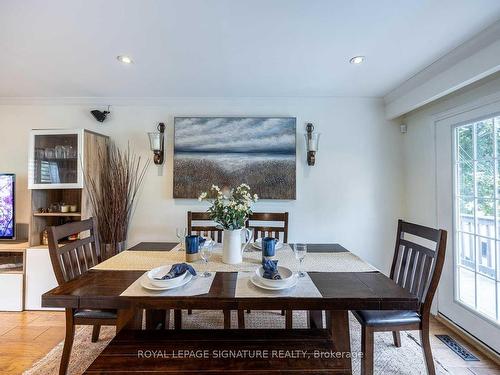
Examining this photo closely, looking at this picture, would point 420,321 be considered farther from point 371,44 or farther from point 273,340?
point 371,44

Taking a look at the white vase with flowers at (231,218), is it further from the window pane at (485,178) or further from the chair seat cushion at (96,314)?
the window pane at (485,178)

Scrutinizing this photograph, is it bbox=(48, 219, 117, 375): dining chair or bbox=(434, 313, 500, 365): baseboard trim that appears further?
bbox=(434, 313, 500, 365): baseboard trim

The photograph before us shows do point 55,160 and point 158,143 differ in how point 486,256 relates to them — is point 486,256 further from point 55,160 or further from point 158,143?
point 55,160

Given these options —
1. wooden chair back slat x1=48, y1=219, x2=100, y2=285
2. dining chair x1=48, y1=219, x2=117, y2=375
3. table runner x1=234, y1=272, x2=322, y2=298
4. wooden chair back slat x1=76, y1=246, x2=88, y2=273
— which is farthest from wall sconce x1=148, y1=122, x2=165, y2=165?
table runner x1=234, y1=272, x2=322, y2=298

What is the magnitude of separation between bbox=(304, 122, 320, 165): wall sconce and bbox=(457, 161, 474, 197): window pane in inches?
51.1

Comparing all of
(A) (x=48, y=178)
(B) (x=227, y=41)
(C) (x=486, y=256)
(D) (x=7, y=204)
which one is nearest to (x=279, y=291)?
(B) (x=227, y=41)

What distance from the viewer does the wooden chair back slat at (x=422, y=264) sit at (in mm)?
1477

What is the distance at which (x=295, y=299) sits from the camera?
1.17m

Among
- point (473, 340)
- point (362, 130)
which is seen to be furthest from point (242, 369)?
point (362, 130)

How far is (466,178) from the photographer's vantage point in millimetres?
2191

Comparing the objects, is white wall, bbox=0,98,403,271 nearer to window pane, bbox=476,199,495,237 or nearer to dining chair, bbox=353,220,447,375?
window pane, bbox=476,199,495,237

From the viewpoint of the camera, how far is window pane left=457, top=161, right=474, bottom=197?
7.01 feet

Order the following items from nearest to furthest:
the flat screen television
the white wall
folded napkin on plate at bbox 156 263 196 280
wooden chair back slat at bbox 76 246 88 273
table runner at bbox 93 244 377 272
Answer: folded napkin on plate at bbox 156 263 196 280, table runner at bbox 93 244 377 272, wooden chair back slat at bbox 76 246 88 273, the flat screen television, the white wall

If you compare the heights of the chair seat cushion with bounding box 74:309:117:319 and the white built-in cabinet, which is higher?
the white built-in cabinet
